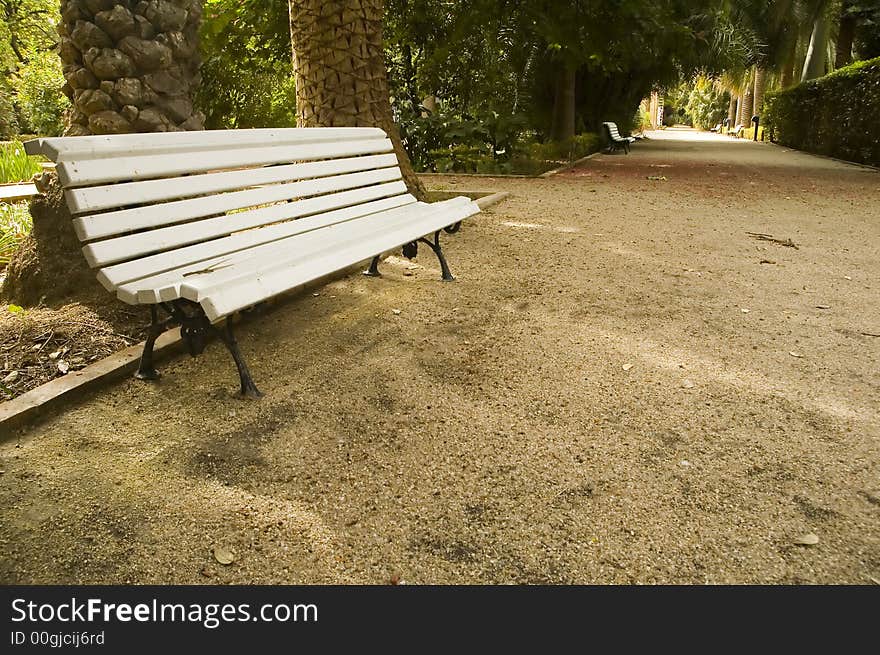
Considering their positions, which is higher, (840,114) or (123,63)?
(123,63)

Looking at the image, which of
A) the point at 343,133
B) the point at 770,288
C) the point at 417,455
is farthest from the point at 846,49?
the point at 417,455

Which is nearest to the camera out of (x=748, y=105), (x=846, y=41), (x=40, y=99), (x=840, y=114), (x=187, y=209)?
(x=187, y=209)

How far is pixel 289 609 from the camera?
1.74m

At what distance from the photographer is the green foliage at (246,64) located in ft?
32.7

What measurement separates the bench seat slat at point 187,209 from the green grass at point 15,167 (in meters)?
4.99

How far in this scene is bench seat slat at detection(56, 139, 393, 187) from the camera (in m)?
2.45

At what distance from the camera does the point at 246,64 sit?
37.6 ft

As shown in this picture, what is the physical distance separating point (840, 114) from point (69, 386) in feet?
64.4

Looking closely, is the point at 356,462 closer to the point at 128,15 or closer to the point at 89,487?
the point at 89,487

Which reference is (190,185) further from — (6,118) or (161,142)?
(6,118)

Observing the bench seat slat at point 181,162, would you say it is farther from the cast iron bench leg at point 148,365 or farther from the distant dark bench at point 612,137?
the distant dark bench at point 612,137

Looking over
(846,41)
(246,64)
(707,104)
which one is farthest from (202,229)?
(707,104)

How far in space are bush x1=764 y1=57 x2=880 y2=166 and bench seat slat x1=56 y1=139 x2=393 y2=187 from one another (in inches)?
589

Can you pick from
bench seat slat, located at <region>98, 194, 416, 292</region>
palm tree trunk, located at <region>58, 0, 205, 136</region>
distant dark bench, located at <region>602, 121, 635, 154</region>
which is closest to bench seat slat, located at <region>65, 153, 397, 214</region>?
bench seat slat, located at <region>98, 194, 416, 292</region>
